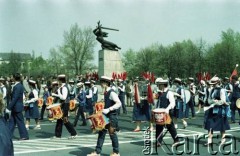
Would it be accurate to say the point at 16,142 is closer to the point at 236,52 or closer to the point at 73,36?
the point at 236,52

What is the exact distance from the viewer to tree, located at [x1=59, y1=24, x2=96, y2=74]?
229 ft

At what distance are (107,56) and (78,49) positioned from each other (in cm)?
4149

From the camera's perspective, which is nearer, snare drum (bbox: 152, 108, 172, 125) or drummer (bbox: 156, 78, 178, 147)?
snare drum (bbox: 152, 108, 172, 125)

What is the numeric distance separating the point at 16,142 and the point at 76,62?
60.7 metres

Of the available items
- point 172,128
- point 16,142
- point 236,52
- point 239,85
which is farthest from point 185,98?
point 236,52

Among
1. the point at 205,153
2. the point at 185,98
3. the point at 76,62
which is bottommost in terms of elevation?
the point at 205,153

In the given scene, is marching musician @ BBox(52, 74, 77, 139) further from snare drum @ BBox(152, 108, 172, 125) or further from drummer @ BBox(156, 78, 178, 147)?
snare drum @ BBox(152, 108, 172, 125)

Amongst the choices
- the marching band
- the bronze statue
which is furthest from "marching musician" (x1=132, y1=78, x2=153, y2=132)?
the bronze statue

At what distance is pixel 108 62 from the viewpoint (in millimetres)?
29625

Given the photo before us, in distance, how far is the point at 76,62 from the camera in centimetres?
7206

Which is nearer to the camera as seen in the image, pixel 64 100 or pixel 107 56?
pixel 64 100

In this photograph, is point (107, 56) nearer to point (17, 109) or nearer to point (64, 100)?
point (64, 100)

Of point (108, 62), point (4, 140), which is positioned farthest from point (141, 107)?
point (108, 62)

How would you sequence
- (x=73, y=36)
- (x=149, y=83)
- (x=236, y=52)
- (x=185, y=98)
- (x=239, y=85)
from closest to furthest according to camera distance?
(x=149, y=83) → (x=185, y=98) → (x=239, y=85) → (x=236, y=52) → (x=73, y=36)
